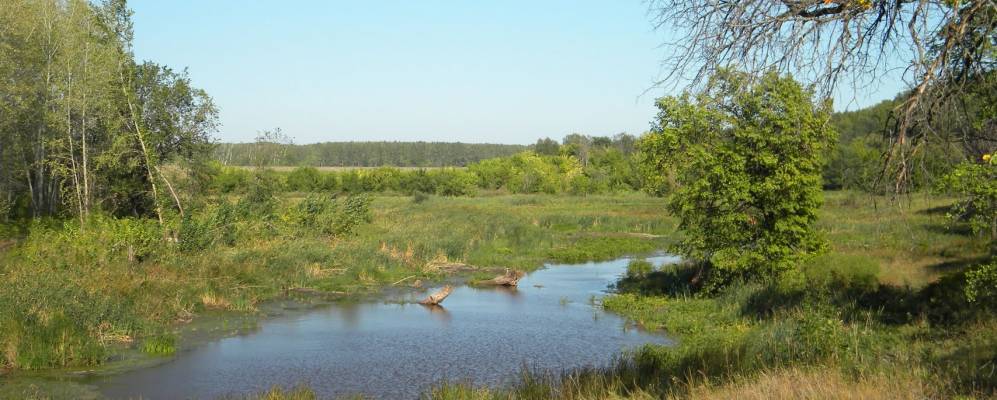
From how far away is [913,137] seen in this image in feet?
21.5

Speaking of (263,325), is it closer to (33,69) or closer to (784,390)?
(784,390)

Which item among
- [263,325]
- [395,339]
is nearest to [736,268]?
[395,339]

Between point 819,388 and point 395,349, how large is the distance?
457 inches

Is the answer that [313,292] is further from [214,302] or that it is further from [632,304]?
[632,304]

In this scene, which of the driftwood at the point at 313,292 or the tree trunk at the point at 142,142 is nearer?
the driftwood at the point at 313,292

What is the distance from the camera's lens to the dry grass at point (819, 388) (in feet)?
22.8

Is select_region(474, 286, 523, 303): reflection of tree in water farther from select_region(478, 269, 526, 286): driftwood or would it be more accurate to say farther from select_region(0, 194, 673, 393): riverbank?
select_region(0, 194, 673, 393): riverbank

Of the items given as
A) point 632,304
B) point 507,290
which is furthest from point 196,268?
point 632,304

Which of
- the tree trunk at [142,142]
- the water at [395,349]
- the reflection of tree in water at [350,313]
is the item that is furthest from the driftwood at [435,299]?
the tree trunk at [142,142]

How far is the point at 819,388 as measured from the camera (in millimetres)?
7141

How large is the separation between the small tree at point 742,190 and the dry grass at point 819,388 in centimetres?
1227

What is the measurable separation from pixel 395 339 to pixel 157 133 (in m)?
19.9

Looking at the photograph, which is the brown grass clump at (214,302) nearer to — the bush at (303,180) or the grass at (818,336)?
the grass at (818,336)

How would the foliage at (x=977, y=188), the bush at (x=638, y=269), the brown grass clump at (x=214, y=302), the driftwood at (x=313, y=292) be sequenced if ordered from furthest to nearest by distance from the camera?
1. the bush at (x=638, y=269)
2. the driftwood at (x=313, y=292)
3. the brown grass clump at (x=214, y=302)
4. the foliage at (x=977, y=188)
